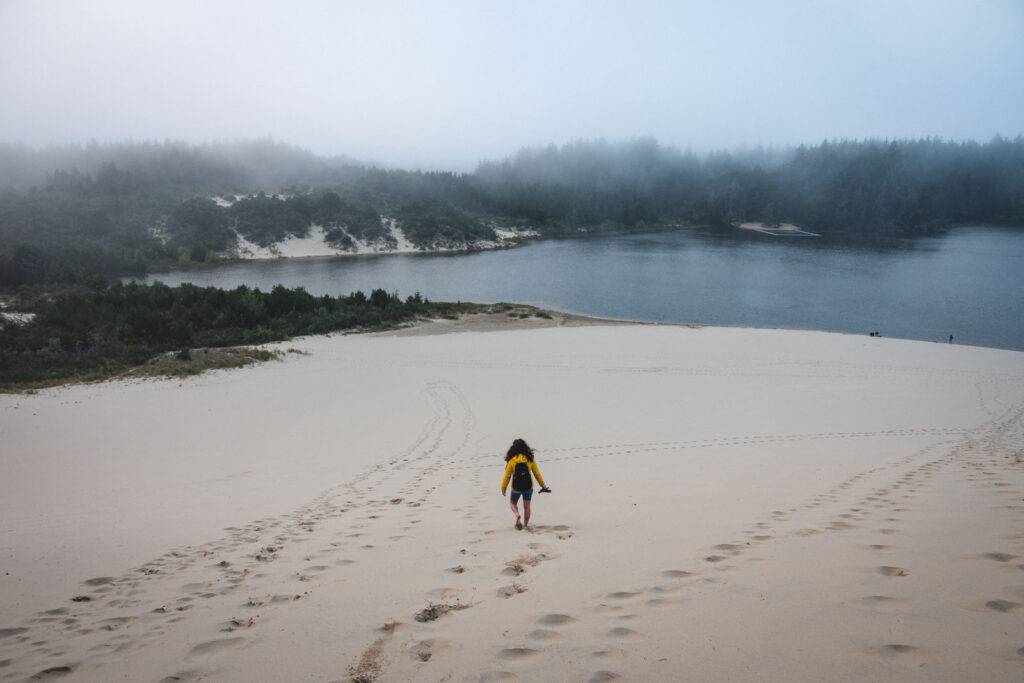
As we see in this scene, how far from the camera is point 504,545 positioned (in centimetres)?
470

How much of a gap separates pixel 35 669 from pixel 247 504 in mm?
3697

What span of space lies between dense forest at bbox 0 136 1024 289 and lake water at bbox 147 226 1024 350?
1233 cm

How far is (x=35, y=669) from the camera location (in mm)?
2928

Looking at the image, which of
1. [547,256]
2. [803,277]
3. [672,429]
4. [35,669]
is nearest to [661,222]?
[547,256]

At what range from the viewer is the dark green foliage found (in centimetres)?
1755

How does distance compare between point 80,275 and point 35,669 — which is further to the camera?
point 80,275

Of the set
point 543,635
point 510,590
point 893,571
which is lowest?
point 510,590

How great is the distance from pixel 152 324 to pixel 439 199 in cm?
10010

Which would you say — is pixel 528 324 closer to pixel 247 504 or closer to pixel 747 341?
pixel 747 341

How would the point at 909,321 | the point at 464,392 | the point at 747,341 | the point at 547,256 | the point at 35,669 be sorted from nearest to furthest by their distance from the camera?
the point at 35,669 → the point at 464,392 → the point at 747,341 → the point at 909,321 → the point at 547,256

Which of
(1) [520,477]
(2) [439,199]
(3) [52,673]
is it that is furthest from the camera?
(2) [439,199]

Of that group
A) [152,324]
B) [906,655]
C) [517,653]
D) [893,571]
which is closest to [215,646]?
[517,653]

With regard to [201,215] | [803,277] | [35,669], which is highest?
[201,215]

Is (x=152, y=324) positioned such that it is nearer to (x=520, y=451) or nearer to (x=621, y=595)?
(x=520, y=451)
